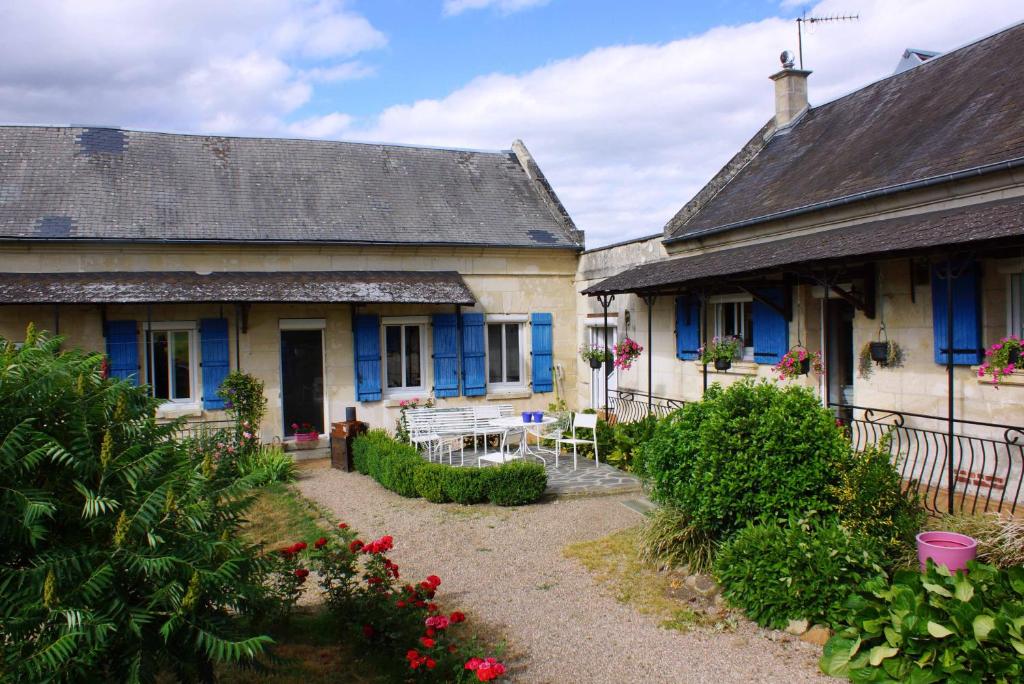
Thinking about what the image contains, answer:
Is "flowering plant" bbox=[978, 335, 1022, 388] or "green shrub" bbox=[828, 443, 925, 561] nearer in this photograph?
"green shrub" bbox=[828, 443, 925, 561]

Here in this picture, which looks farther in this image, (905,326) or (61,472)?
(905,326)

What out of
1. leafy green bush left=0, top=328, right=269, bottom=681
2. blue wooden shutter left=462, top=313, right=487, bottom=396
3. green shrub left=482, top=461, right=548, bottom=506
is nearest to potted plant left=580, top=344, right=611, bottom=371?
blue wooden shutter left=462, top=313, right=487, bottom=396

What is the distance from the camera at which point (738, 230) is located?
11.0m

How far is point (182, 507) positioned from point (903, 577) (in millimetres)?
4301

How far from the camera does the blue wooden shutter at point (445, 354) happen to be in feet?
45.0

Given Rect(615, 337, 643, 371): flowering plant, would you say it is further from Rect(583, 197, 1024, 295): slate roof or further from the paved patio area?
the paved patio area

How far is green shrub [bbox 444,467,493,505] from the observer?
8977 mm

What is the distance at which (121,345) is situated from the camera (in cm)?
1207

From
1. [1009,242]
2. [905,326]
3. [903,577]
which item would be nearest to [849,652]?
[903,577]

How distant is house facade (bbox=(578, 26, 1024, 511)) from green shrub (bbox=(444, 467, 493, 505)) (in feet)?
11.4

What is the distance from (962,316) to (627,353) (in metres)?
5.37

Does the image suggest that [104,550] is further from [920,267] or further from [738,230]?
[738,230]

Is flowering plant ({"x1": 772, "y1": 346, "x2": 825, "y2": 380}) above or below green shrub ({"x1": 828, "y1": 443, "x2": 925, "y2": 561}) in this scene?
above

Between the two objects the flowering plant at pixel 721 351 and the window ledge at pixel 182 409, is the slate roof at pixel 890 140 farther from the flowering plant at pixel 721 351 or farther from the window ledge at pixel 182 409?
the window ledge at pixel 182 409
